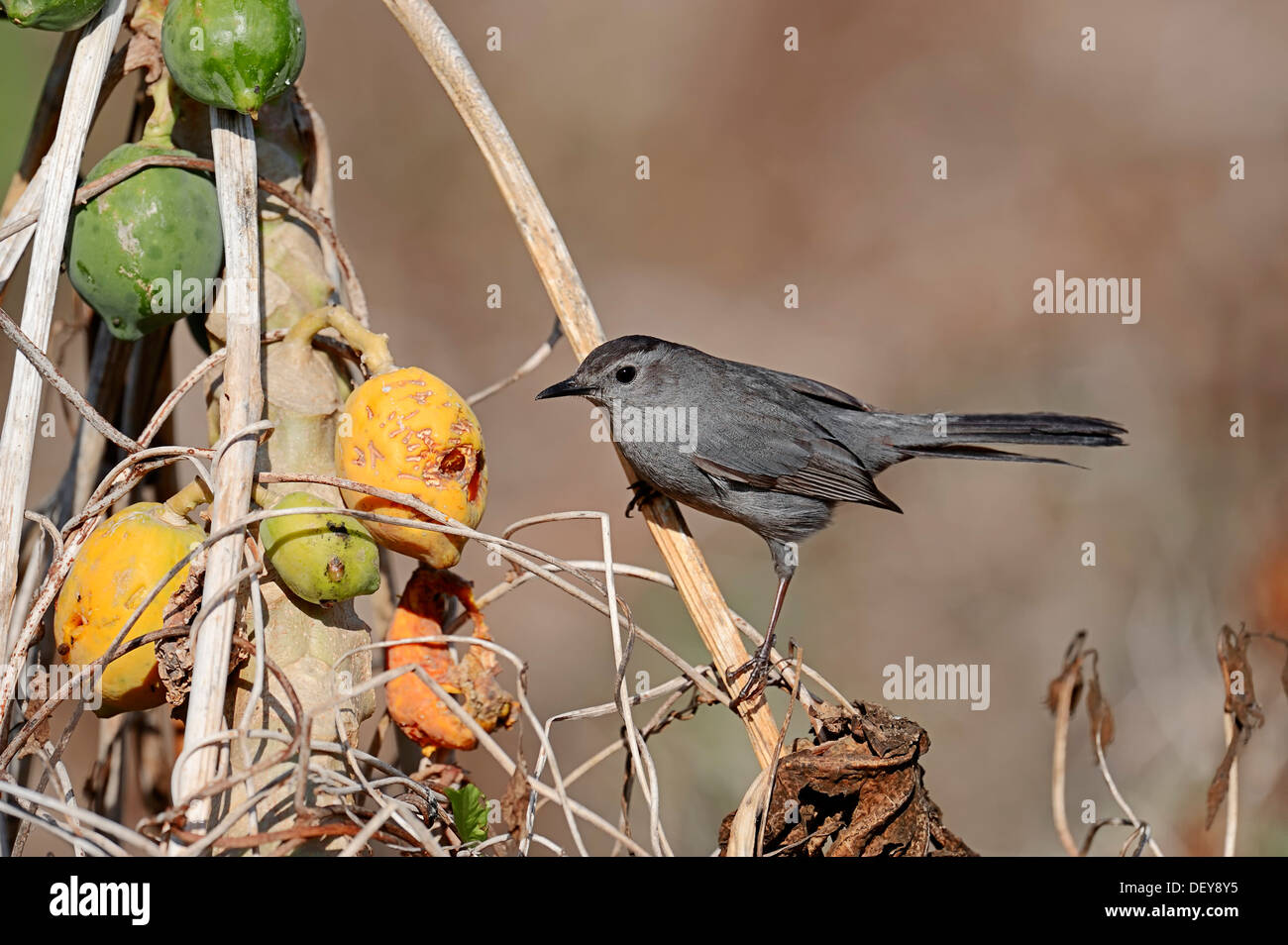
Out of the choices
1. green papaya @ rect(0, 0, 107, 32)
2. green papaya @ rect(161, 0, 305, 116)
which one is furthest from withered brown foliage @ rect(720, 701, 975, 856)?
green papaya @ rect(0, 0, 107, 32)

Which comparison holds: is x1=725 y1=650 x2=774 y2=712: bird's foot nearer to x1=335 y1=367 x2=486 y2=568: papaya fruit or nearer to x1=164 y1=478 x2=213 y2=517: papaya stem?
x1=335 y1=367 x2=486 y2=568: papaya fruit

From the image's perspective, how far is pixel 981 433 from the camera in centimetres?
377

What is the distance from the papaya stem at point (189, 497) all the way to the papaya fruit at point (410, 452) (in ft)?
0.74

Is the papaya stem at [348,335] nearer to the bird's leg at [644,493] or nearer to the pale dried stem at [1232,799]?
the bird's leg at [644,493]

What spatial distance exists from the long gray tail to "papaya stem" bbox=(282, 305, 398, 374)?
207 centimetres

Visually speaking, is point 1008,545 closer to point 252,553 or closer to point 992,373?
point 992,373

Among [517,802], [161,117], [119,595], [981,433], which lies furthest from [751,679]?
[981,433]

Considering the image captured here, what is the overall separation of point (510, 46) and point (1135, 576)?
4.64m

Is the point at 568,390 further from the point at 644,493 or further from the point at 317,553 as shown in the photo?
the point at 317,553

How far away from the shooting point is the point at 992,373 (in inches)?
245

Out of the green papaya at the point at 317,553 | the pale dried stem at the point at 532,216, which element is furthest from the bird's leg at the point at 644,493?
the green papaya at the point at 317,553

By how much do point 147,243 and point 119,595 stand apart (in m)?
0.64

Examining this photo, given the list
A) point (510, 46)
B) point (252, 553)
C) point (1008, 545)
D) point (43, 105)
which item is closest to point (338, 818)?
point (252, 553)

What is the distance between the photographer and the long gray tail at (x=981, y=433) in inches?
141
